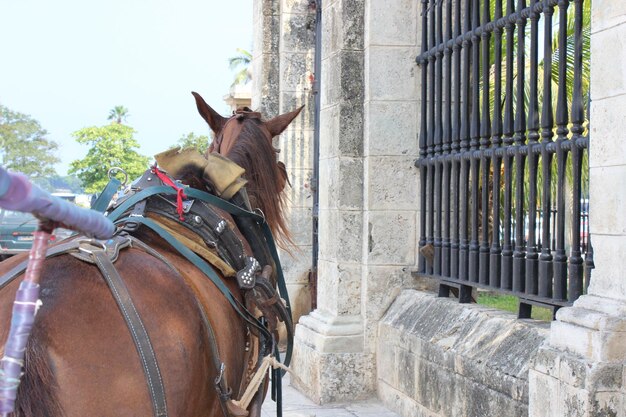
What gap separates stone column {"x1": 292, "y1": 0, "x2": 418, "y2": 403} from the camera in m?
7.84

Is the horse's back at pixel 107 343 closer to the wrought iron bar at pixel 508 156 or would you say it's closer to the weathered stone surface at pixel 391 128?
the wrought iron bar at pixel 508 156

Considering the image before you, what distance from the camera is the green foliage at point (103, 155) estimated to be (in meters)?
45.0

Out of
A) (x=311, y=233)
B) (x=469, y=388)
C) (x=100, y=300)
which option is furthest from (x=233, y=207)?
(x=311, y=233)

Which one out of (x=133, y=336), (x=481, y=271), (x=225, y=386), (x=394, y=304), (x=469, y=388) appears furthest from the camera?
(x=394, y=304)

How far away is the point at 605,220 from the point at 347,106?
12.1ft

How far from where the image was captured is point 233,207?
176 inches

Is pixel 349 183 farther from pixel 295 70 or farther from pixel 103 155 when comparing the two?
pixel 103 155

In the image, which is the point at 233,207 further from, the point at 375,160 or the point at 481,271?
the point at 375,160

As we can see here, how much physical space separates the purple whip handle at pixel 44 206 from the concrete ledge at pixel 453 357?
11.2 feet

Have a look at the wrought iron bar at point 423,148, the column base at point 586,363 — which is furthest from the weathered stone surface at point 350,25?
the column base at point 586,363

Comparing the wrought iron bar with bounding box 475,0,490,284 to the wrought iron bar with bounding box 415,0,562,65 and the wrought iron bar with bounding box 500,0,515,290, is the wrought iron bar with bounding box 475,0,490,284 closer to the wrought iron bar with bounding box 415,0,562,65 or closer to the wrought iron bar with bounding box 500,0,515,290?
the wrought iron bar with bounding box 415,0,562,65

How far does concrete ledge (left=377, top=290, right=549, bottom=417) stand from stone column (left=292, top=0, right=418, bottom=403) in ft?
0.75

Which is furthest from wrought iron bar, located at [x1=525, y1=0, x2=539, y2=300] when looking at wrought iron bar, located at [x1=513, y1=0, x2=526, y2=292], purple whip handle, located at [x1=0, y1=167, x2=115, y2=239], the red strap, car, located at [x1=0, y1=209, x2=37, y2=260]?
car, located at [x1=0, y1=209, x2=37, y2=260]

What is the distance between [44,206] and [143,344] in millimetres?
1297
